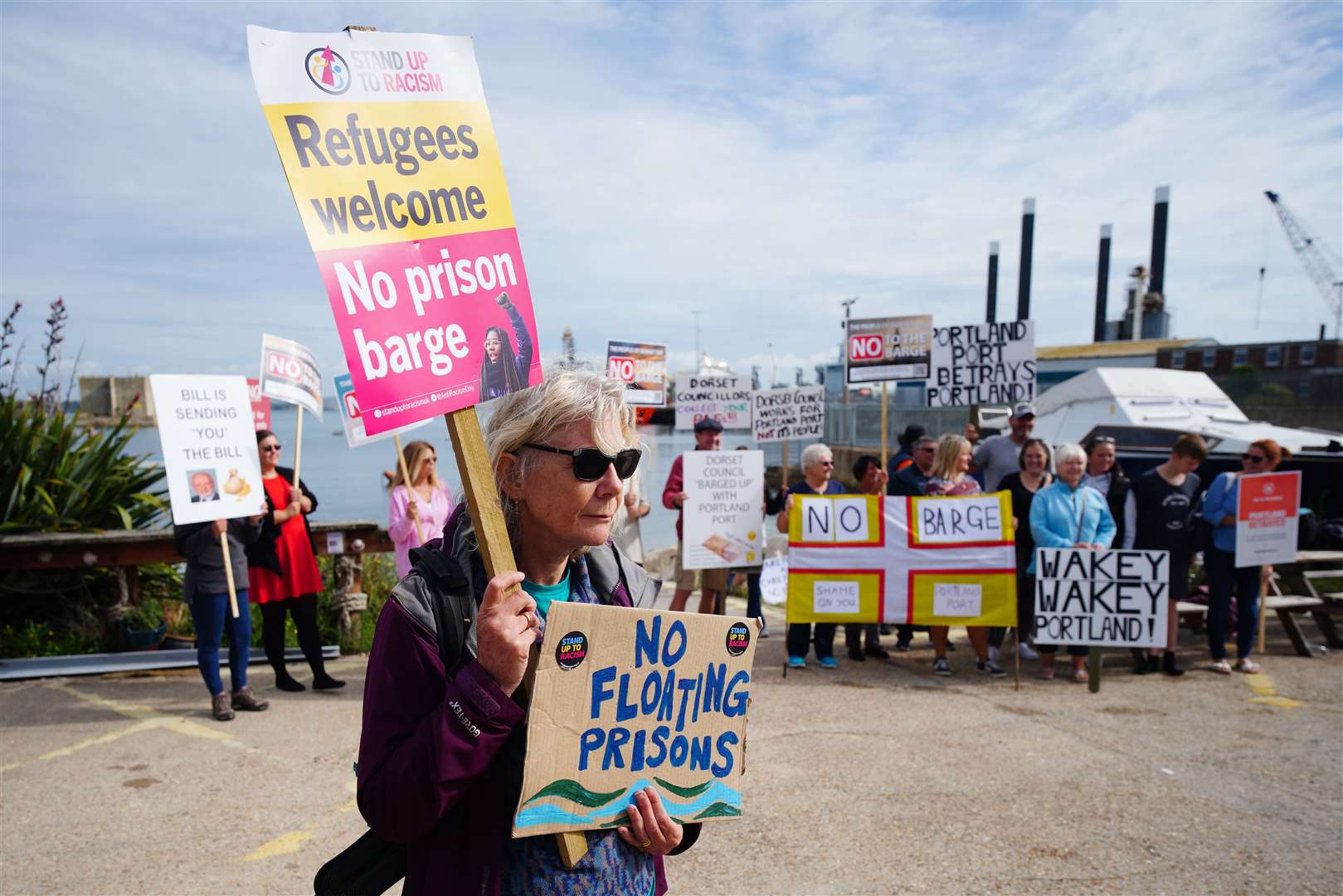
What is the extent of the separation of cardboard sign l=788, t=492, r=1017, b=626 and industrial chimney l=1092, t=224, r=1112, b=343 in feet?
192

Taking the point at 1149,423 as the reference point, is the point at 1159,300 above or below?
above

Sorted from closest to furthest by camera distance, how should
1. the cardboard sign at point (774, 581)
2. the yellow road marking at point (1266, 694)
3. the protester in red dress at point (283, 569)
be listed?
the protester in red dress at point (283, 569), the yellow road marking at point (1266, 694), the cardboard sign at point (774, 581)

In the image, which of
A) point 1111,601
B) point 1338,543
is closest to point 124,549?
point 1111,601

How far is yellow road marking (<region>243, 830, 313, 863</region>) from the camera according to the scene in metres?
3.88

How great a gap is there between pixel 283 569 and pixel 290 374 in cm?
164

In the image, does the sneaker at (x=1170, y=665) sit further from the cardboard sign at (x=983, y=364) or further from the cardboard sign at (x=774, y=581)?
the cardboard sign at (x=774, y=581)

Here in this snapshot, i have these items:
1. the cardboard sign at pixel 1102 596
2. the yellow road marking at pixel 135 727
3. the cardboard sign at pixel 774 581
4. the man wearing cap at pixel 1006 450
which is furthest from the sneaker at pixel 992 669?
the yellow road marking at pixel 135 727

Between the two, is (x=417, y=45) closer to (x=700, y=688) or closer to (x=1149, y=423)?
(x=700, y=688)

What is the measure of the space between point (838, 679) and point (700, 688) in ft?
17.9

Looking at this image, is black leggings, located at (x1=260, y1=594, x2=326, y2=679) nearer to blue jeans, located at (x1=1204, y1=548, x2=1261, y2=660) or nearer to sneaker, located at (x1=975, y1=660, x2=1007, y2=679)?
sneaker, located at (x1=975, y1=660, x2=1007, y2=679)

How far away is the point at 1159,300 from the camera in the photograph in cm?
5712

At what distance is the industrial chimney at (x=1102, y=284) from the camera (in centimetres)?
5772

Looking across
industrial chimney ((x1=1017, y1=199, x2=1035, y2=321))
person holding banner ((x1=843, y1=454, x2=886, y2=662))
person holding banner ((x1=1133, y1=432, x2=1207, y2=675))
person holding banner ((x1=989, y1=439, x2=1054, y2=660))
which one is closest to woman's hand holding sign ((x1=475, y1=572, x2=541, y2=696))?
person holding banner ((x1=843, y1=454, x2=886, y2=662))

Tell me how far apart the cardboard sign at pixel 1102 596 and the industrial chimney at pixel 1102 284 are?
58318 mm
